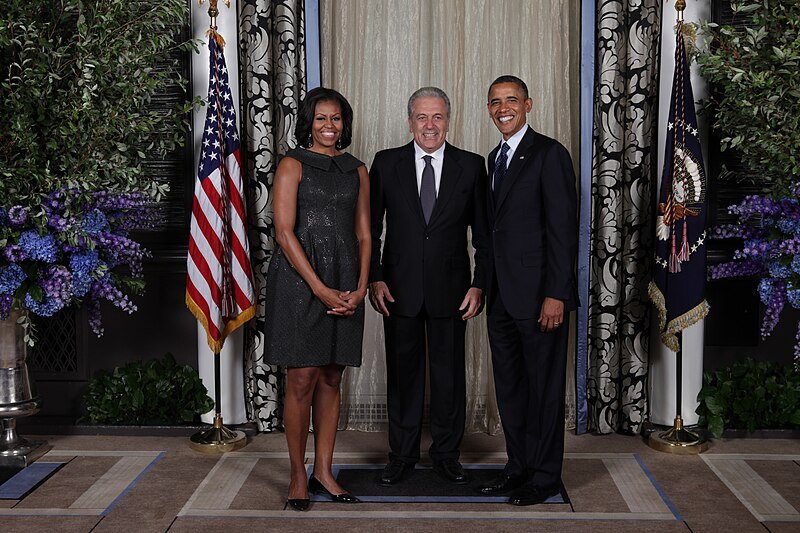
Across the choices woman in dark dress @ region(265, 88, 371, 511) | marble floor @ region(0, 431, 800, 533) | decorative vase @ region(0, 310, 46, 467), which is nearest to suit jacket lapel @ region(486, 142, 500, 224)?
woman in dark dress @ region(265, 88, 371, 511)

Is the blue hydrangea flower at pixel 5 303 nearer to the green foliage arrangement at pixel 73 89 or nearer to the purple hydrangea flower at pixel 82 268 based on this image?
the purple hydrangea flower at pixel 82 268

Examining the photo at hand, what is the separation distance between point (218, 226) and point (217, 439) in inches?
43.6

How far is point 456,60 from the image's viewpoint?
179 inches

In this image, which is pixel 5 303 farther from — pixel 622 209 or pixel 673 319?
pixel 673 319

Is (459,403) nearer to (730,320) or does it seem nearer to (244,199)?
(244,199)

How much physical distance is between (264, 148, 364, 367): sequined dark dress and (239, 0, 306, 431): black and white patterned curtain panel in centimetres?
106

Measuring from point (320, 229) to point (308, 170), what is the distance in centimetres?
25

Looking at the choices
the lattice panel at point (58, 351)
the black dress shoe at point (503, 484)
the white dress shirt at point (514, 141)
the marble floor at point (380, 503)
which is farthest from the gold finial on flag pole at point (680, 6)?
the lattice panel at point (58, 351)

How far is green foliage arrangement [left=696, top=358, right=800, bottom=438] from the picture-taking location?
14.6 ft

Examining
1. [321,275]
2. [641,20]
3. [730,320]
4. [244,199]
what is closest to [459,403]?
[321,275]

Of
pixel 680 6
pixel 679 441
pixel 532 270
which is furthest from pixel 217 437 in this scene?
pixel 680 6

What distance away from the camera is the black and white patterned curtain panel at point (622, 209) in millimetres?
4383

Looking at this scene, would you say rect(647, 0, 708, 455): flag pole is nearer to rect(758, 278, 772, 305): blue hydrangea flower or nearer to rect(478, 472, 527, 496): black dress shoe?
rect(758, 278, 772, 305): blue hydrangea flower

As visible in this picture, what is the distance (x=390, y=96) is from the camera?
4609mm
